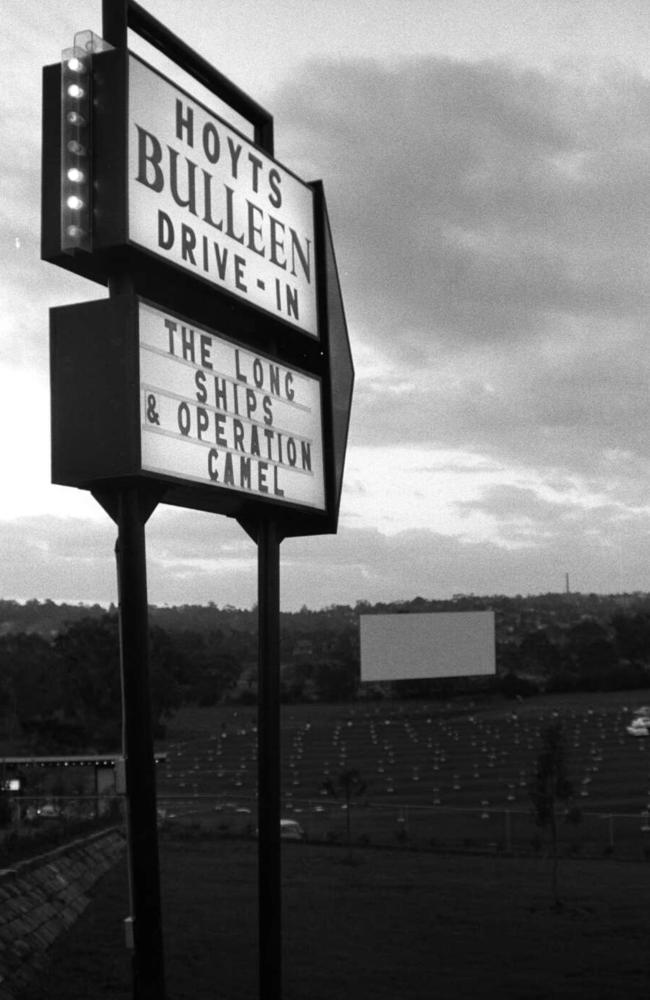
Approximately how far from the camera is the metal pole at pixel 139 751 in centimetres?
890

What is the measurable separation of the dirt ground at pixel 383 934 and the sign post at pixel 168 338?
11.3 feet

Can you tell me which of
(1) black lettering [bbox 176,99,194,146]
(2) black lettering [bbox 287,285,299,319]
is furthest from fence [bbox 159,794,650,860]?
(1) black lettering [bbox 176,99,194,146]

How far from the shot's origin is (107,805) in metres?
41.9

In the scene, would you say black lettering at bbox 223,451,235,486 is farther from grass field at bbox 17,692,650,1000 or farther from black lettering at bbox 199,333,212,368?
grass field at bbox 17,692,650,1000

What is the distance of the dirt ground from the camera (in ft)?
50.0

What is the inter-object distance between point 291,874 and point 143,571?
23597 mm

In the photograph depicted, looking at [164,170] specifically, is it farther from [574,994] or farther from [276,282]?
[574,994]

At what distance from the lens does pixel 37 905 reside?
15.2 m

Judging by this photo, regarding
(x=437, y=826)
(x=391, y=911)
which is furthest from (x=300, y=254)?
(x=437, y=826)

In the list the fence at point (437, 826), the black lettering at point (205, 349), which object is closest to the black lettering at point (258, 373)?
the black lettering at point (205, 349)

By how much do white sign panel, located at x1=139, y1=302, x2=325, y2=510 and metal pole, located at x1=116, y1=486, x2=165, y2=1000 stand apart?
1.91 ft

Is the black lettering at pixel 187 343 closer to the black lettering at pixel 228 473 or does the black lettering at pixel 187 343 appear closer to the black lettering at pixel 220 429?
the black lettering at pixel 220 429

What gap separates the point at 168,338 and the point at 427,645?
11607 centimetres

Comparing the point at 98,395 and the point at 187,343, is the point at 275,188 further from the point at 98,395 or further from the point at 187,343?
the point at 98,395
